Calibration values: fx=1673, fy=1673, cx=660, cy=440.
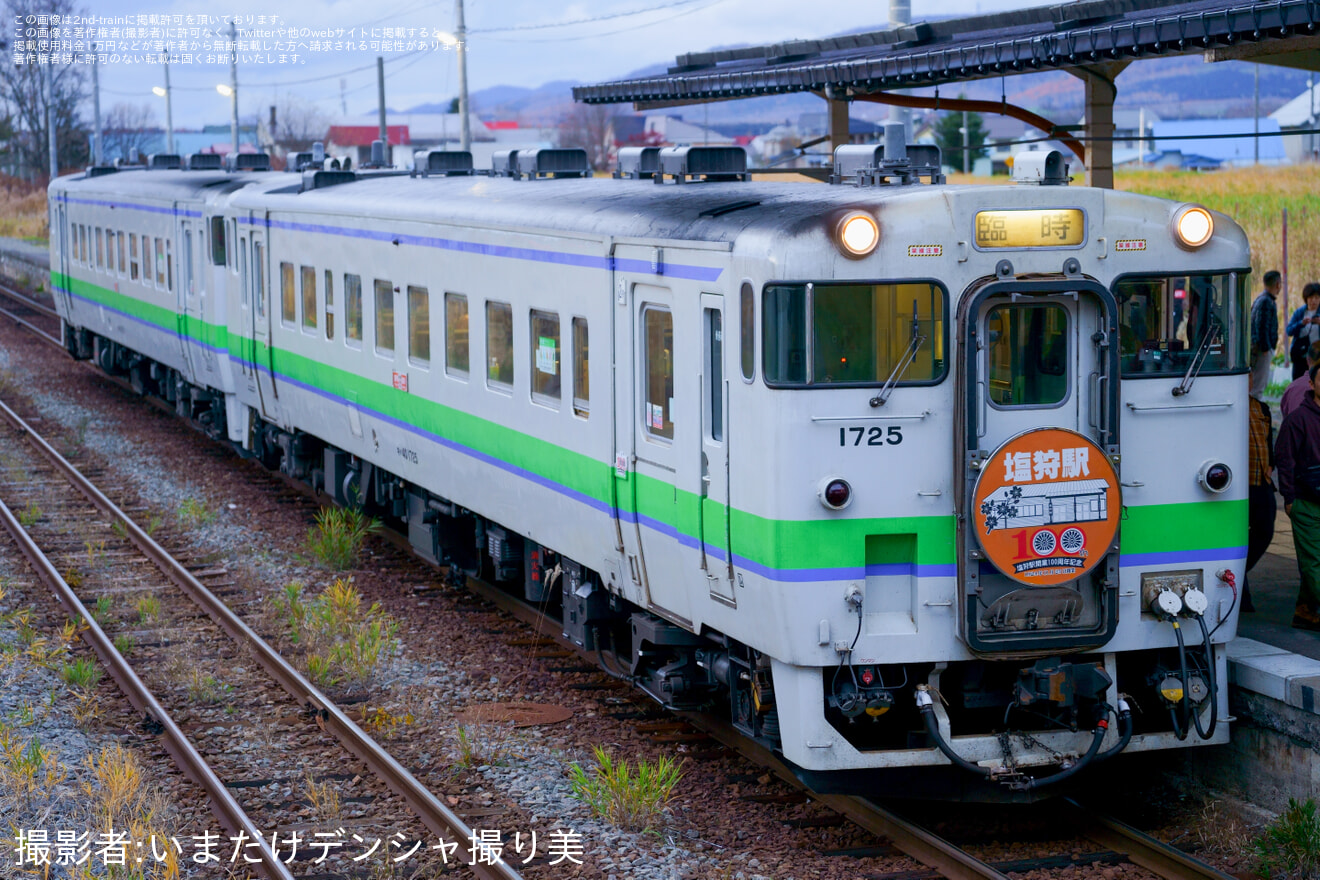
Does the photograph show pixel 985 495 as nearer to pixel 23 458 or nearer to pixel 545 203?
pixel 545 203

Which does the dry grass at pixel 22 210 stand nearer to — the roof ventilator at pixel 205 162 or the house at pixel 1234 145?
the roof ventilator at pixel 205 162

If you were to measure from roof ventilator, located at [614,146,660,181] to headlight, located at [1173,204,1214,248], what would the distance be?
380 cm

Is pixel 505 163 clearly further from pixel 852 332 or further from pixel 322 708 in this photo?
pixel 852 332

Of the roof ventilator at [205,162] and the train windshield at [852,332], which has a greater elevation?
the roof ventilator at [205,162]

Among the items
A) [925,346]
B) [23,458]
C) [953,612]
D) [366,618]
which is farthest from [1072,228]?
[23,458]

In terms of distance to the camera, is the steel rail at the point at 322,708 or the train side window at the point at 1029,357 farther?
the steel rail at the point at 322,708

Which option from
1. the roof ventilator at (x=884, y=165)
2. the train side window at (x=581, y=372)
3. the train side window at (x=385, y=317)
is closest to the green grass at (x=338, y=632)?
the train side window at (x=385, y=317)

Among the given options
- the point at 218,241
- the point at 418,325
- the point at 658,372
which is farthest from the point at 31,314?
the point at 658,372

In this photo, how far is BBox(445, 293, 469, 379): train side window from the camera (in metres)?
11.6

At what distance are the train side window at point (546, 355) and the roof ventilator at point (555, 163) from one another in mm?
2802

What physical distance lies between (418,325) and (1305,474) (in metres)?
6.44

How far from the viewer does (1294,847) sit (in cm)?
734

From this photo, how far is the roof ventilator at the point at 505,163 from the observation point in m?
13.3

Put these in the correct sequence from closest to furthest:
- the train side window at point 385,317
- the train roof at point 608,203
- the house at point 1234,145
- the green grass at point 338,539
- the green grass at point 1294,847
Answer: the green grass at point 1294,847, the train roof at point 608,203, the train side window at point 385,317, the green grass at point 338,539, the house at point 1234,145
